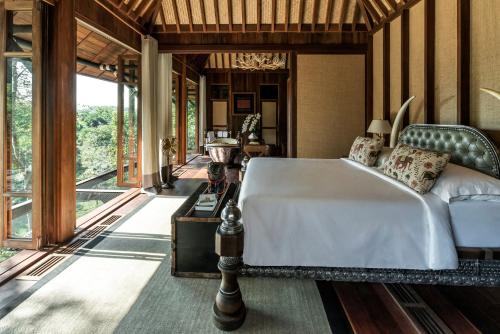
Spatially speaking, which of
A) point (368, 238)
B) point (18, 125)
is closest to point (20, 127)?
point (18, 125)

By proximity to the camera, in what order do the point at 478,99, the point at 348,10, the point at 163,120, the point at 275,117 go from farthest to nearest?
1. the point at 275,117
2. the point at 163,120
3. the point at 348,10
4. the point at 478,99

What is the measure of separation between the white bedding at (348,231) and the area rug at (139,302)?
1.05 ft

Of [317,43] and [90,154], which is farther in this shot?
[90,154]

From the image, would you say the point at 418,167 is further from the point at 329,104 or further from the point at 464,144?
the point at 329,104

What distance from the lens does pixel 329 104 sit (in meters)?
5.88

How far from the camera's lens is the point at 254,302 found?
7.13ft

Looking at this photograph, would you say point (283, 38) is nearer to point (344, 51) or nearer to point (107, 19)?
point (344, 51)

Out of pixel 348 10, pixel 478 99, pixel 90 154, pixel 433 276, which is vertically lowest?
pixel 433 276

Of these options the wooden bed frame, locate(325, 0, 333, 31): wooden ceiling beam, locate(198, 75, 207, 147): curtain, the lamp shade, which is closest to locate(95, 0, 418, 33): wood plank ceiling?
locate(325, 0, 333, 31): wooden ceiling beam

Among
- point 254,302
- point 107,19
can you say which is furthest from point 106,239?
point 107,19

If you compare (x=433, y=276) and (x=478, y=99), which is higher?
(x=478, y=99)

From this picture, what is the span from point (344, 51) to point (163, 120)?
11.5 ft

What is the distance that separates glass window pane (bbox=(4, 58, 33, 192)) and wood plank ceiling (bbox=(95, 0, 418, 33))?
2.73 meters

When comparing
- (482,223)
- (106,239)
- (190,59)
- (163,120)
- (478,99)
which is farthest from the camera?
(190,59)
